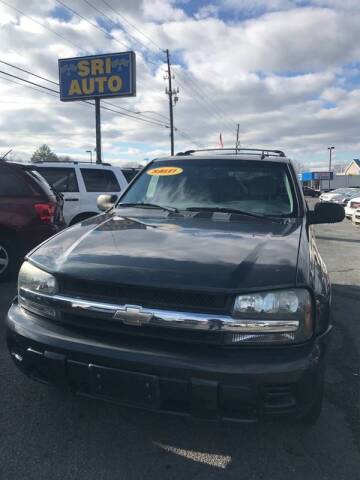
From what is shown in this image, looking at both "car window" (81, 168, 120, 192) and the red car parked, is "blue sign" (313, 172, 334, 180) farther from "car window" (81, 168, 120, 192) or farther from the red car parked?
the red car parked

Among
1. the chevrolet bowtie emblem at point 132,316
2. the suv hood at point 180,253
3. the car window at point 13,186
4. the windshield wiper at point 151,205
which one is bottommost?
the chevrolet bowtie emblem at point 132,316

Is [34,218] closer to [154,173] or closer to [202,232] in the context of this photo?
[154,173]

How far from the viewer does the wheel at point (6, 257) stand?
235 inches

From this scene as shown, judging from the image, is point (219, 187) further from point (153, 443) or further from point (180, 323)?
point (153, 443)

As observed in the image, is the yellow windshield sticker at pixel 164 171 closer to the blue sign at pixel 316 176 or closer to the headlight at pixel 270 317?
the headlight at pixel 270 317

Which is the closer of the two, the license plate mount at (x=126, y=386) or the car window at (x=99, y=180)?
the license plate mount at (x=126, y=386)

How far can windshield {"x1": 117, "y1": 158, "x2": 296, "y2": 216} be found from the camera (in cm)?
360

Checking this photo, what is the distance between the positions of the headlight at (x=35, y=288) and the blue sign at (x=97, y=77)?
66.9 ft

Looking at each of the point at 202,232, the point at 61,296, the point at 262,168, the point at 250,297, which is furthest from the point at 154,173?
the point at 250,297

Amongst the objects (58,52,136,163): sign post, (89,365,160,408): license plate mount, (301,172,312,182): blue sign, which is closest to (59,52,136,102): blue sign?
(58,52,136,163): sign post

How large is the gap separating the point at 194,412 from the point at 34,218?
4543 millimetres

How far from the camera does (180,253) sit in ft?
8.03

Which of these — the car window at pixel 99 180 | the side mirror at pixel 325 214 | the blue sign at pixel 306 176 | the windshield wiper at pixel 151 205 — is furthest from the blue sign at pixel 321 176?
the windshield wiper at pixel 151 205

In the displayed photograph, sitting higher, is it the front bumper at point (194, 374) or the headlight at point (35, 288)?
the headlight at point (35, 288)
